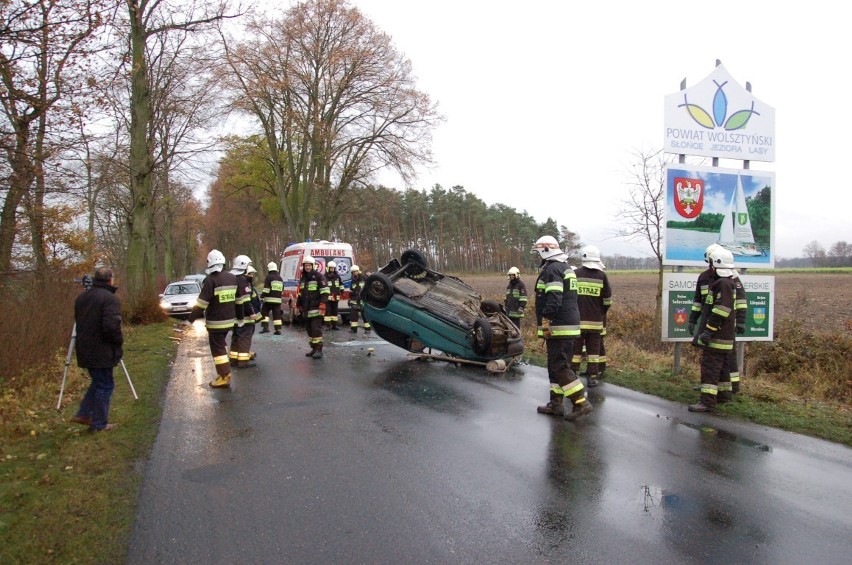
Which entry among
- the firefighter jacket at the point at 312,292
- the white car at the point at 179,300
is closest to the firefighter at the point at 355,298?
the firefighter jacket at the point at 312,292

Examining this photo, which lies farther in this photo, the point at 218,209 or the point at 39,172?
the point at 218,209

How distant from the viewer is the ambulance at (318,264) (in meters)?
16.4

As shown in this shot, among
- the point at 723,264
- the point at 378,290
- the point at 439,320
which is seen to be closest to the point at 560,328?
Result: the point at 723,264

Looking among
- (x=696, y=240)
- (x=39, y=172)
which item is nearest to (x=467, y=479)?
(x=696, y=240)

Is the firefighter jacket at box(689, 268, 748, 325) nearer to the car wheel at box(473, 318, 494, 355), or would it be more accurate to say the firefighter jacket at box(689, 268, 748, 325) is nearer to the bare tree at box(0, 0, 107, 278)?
the car wheel at box(473, 318, 494, 355)

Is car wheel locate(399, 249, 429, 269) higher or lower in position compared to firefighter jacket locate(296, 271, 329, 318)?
higher

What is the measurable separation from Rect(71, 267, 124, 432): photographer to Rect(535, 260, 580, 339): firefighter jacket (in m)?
4.53

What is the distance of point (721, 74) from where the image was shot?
29.4ft

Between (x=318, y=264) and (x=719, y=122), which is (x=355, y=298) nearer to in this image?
(x=318, y=264)

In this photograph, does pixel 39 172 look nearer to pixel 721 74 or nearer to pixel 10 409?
pixel 10 409

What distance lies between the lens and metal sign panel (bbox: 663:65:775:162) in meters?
8.71

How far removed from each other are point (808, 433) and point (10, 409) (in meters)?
9.05

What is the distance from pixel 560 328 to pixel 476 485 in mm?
2547

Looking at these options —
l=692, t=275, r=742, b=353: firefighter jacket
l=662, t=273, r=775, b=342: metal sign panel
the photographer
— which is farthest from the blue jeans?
l=662, t=273, r=775, b=342: metal sign panel
